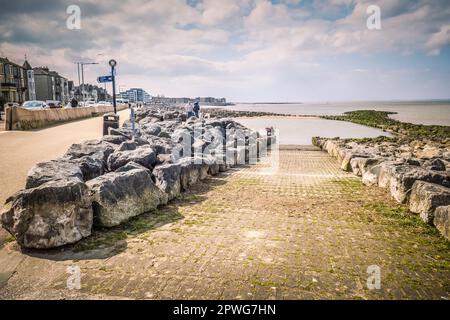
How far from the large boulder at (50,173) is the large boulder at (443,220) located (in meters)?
5.29

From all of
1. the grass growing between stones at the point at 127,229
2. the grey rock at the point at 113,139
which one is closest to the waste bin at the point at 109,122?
the grey rock at the point at 113,139

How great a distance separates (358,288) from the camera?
2998 mm

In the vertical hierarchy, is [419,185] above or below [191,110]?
below

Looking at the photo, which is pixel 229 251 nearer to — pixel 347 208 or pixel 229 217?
pixel 229 217

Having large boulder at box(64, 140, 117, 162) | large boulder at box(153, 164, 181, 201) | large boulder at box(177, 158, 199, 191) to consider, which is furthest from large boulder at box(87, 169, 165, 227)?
large boulder at box(64, 140, 117, 162)

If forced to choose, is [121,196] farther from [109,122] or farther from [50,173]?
[109,122]

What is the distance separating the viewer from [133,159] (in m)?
6.58

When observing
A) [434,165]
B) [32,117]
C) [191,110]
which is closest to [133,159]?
[434,165]

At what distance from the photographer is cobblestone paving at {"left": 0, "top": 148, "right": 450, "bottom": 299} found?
2.98m

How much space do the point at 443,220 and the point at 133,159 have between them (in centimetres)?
570

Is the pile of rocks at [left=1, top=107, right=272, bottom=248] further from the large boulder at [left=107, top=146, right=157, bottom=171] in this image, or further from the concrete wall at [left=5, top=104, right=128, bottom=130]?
the concrete wall at [left=5, top=104, right=128, bottom=130]

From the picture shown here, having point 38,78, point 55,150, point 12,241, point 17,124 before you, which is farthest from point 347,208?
point 38,78

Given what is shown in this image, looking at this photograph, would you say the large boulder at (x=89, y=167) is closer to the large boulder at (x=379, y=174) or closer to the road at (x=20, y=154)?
the road at (x=20, y=154)

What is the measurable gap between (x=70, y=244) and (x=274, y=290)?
105 inches
